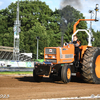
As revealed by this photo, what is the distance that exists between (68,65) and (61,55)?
0.61 metres

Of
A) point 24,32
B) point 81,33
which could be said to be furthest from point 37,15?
point 81,33

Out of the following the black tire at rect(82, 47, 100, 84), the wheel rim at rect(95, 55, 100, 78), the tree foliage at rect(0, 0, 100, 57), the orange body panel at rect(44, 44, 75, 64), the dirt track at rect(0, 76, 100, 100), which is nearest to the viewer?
the dirt track at rect(0, 76, 100, 100)

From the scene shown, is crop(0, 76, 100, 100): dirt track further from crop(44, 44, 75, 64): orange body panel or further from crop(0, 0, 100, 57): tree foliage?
crop(0, 0, 100, 57): tree foliage

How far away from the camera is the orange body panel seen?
37.8ft

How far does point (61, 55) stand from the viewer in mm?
11602

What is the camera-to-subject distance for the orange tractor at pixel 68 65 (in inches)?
444

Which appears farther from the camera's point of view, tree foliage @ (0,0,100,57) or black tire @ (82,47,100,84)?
tree foliage @ (0,0,100,57)

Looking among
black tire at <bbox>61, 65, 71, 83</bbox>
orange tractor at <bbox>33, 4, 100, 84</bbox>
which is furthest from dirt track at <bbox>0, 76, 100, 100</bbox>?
orange tractor at <bbox>33, 4, 100, 84</bbox>

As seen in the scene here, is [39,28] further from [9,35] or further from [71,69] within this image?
[71,69]

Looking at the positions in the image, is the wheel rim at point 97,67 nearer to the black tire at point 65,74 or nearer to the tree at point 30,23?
the black tire at point 65,74

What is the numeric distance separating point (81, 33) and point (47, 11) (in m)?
9.92

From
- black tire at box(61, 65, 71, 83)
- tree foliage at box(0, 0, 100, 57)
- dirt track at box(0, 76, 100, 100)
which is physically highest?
tree foliage at box(0, 0, 100, 57)

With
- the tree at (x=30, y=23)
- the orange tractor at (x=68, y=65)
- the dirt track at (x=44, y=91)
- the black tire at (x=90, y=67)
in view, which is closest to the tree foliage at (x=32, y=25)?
the tree at (x=30, y=23)

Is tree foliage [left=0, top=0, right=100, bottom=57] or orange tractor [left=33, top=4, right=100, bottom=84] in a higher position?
tree foliage [left=0, top=0, right=100, bottom=57]
